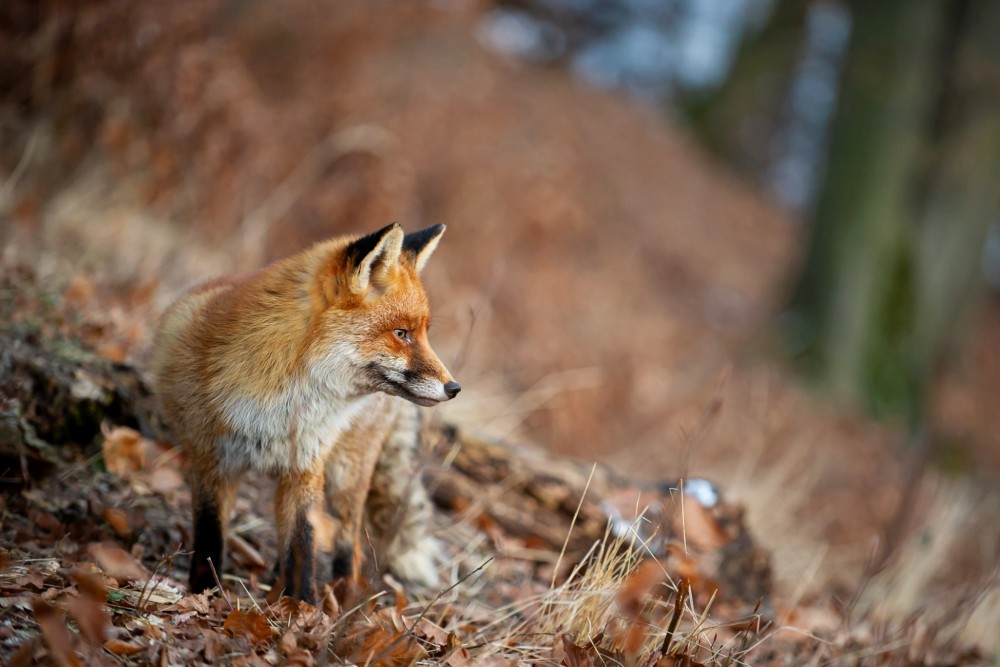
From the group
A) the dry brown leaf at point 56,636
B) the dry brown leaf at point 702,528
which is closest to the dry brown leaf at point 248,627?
the dry brown leaf at point 56,636

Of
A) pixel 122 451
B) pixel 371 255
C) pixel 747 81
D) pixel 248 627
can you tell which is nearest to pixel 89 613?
pixel 248 627

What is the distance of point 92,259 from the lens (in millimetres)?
6230

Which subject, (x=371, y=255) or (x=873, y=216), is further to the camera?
(x=873, y=216)

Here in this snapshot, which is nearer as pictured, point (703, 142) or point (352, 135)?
point (352, 135)

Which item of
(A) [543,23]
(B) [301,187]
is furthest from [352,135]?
(A) [543,23]

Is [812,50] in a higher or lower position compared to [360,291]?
higher

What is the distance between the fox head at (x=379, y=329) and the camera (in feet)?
11.6

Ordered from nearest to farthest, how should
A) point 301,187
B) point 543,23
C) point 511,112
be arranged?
point 301,187 → point 511,112 → point 543,23

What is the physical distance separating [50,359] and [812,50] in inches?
947

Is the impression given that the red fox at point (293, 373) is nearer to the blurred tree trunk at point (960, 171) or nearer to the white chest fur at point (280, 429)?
the white chest fur at point (280, 429)

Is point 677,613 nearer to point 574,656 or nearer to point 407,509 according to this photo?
point 574,656

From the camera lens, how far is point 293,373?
3.61m

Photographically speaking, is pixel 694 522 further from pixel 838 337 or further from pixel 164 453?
pixel 838 337

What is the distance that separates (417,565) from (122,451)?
1714 millimetres
